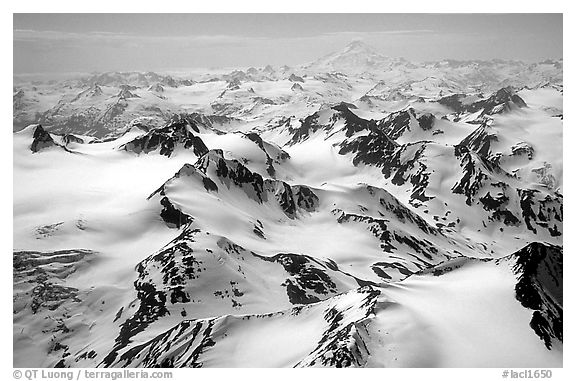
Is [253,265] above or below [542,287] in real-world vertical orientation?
below

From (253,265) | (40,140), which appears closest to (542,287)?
(253,265)

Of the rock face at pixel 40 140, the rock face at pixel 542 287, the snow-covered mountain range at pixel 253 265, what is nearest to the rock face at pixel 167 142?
the snow-covered mountain range at pixel 253 265

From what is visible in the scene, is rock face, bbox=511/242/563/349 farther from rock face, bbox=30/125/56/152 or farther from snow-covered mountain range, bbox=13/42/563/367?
rock face, bbox=30/125/56/152

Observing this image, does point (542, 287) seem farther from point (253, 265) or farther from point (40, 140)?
point (40, 140)

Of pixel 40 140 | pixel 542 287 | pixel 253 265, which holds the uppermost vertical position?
pixel 40 140

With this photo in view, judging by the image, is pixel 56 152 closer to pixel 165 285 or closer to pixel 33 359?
pixel 165 285

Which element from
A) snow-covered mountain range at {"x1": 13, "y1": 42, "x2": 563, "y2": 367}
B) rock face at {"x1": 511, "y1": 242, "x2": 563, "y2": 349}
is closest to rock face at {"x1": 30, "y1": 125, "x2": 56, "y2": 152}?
snow-covered mountain range at {"x1": 13, "y1": 42, "x2": 563, "y2": 367}

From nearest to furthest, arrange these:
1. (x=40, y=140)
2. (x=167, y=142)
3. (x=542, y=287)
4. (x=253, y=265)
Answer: (x=542, y=287) → (x=253, y=265) → (x=40, y=140) → (x=167, y=142)

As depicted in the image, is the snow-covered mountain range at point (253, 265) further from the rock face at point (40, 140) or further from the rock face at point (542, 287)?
the rock face at point (40, 140)
